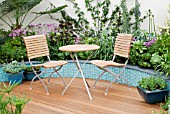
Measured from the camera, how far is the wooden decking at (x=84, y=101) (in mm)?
3492

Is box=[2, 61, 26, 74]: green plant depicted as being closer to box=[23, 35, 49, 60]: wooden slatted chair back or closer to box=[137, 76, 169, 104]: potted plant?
box=[23, 35, 49, 60]: wooden slatted chair back

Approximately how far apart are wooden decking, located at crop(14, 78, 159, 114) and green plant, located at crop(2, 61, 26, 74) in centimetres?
41

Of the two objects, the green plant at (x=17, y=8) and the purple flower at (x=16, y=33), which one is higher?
the green plant at (x=17, y=8)

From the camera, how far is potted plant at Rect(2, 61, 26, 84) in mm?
4914

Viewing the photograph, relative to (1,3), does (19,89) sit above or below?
below

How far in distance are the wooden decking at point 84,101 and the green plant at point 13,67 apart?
1.34ft

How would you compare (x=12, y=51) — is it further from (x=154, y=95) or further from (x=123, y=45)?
(x=154, y=95)

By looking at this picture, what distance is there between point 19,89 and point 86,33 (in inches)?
86.6

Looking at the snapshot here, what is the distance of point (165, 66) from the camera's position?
3787mm

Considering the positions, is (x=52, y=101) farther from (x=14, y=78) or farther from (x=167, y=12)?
(x=167, y=12)

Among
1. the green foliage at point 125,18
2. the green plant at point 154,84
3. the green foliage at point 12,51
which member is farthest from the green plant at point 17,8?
the green plant at point 154,84

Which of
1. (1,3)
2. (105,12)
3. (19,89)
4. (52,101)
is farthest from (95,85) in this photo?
(1,3)

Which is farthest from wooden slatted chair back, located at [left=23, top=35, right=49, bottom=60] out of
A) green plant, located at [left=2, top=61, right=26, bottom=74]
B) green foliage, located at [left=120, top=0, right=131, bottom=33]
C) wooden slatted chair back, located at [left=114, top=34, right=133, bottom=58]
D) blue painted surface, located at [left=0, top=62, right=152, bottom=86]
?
green foliage, located at [left=120, top=0, right=131, bottom=33]

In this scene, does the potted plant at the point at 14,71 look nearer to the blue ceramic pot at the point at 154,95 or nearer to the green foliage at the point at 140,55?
the green foliage at the point at 140,55
